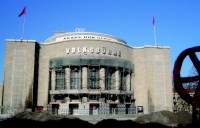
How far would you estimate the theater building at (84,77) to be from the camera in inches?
2151

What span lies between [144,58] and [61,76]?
67.7 ft

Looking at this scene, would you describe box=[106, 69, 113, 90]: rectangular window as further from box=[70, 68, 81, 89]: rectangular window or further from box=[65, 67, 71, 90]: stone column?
box=[65, 67, 71, 90]: stone column

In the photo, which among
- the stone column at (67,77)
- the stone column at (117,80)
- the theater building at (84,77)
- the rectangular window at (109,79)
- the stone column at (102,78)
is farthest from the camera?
the rectangular window at (109,79)

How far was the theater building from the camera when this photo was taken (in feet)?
179

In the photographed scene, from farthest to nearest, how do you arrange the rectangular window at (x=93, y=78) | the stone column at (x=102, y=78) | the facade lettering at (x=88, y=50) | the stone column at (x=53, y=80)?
the facade lettering at (x=88, y=50)
the stone column at (x=53, y=80)
the rectangular window at (x=93, y=78)
the stone column at (x=102, y=78)

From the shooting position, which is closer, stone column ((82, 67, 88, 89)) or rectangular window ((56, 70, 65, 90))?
stone column ((82, 67, 88, 89))

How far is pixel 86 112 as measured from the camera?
5294 centimetres

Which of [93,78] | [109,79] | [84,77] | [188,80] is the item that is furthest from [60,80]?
[188,80]

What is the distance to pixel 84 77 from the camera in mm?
54938

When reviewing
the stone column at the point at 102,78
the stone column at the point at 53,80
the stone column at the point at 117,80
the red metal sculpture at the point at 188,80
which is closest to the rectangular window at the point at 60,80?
the stone column at the point at 53,80

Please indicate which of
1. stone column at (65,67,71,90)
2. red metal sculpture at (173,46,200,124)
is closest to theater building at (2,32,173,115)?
stone column at (65,67,71,90)

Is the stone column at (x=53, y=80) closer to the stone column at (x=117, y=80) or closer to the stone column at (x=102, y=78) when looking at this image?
the stone column at (x=102, y=78)

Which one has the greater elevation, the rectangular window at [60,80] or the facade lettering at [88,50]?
the facade lettering at [88,50]

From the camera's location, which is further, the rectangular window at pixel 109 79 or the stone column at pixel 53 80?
the rectangular window at pixel 109 79
